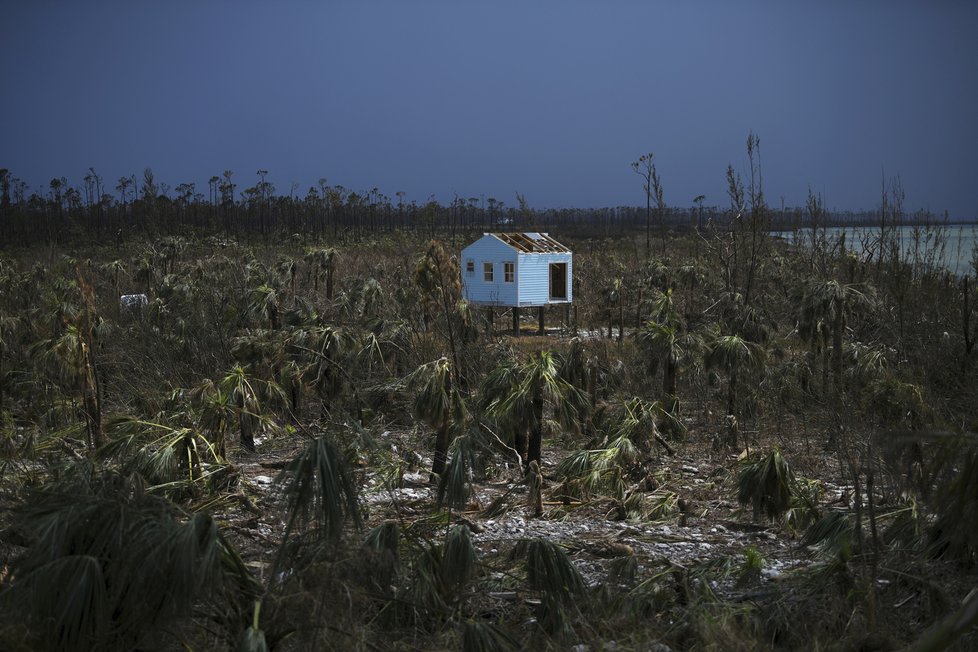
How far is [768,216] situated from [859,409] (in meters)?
25.3

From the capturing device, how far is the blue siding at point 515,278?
35.0 meters

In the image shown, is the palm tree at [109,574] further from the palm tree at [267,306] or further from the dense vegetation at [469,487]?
the palm tree at [267,306]

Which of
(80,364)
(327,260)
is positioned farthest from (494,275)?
(80,364)

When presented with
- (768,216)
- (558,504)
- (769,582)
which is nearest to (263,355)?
(558,504)

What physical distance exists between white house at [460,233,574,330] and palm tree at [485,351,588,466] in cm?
2305

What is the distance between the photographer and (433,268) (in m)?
10.7

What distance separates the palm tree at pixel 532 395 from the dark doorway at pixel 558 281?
84.6ft

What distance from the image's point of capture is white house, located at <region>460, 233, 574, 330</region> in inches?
1382

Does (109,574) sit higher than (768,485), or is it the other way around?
(109,574)

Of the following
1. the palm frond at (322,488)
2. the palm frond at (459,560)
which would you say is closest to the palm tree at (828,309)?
the palm frond at (459,560)

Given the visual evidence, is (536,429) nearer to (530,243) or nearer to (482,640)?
(482,640)

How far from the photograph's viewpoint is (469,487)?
23.0ft

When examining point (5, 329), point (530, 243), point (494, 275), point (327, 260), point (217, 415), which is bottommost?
point (217, 415)

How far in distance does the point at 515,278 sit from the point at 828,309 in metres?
20.4
